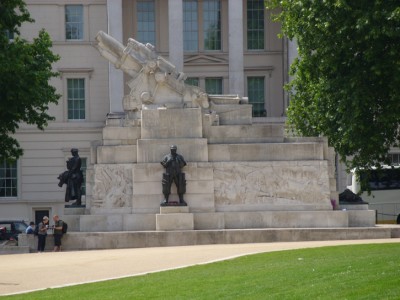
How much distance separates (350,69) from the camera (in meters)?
50.7

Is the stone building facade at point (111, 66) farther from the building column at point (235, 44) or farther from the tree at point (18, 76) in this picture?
the tree at point (18, 76)

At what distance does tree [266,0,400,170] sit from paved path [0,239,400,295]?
12.1m

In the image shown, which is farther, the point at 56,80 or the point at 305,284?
the point at 56,80

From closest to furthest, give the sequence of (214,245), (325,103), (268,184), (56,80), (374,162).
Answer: (214,245)
(268,184)
(325,103)
(374,162)
(56,80)

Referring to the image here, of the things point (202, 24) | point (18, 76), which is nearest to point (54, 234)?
point (18, 76)

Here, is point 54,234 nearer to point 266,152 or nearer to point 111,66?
point 266,152

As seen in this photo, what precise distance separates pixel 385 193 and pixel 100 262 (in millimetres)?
37156

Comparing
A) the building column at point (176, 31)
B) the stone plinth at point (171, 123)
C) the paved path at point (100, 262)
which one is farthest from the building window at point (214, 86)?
the paved path at point (100, 262)

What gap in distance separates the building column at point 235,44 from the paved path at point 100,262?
1692 inches

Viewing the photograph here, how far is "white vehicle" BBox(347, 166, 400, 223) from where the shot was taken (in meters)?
66.3

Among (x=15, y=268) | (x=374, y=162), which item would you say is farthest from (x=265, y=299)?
(x=374, y=162)

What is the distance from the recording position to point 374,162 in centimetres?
6059

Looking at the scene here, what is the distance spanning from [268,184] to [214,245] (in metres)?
3.49

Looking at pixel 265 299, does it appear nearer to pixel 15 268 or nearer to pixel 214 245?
pixel 15 268
